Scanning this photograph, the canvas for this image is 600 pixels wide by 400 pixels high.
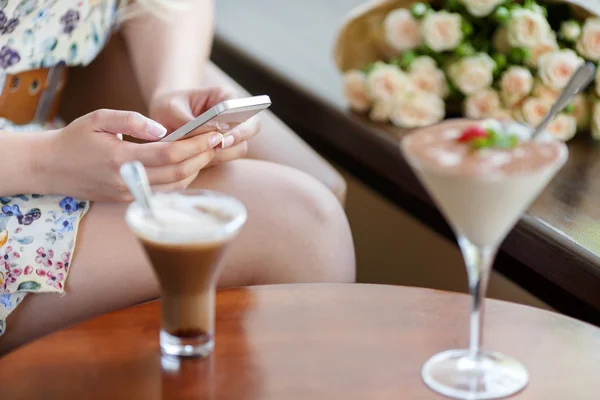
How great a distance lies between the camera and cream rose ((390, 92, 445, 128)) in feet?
5.57

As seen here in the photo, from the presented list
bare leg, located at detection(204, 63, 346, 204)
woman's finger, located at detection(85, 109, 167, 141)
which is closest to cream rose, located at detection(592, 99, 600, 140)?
bare leg, located at detection(204, 63, 346, 204)

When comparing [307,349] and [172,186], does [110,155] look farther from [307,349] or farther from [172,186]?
[307,349]

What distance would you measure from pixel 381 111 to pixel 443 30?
0.61ft

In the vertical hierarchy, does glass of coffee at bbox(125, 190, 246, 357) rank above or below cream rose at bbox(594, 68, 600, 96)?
above

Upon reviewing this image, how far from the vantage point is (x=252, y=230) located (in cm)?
119

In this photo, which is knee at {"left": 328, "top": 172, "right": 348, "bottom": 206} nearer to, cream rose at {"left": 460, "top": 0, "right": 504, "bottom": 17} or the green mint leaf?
cream rose at {"left": 460, "top": 0, "right": 504, "bottom": 17}

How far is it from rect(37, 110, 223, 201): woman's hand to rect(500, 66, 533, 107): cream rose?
707 mm

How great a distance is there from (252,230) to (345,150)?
0.66m

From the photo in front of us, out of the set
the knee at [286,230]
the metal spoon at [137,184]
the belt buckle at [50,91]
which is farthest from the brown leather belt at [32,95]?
the metal spoon at [137,184]

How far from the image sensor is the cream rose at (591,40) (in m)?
1.61

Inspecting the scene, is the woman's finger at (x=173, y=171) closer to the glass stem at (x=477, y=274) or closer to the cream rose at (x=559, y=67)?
the glass stem at (x=477, y=274)

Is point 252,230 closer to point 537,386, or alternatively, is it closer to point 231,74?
point 537,386

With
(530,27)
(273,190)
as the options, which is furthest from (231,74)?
(273,190)

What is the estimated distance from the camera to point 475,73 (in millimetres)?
1670
